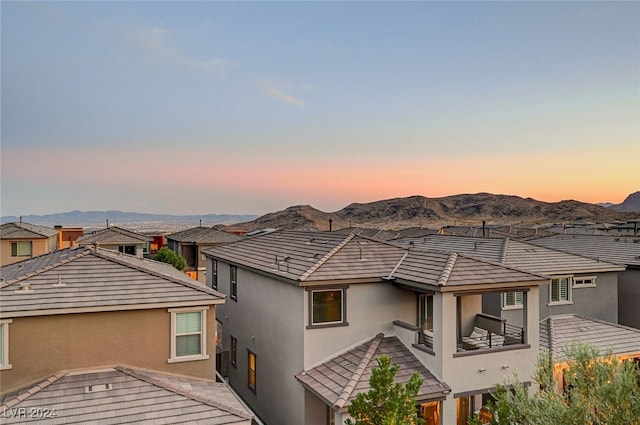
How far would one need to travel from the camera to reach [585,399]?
27.7 feet

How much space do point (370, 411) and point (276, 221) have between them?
12839cm

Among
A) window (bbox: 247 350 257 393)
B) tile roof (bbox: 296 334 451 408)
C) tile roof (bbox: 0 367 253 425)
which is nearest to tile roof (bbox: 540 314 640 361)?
tile roof (bbox: 296 334 451 408)

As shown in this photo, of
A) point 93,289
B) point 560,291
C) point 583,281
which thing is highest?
point 93,289

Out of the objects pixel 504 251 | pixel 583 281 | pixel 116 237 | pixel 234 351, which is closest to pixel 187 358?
pixel 234 351

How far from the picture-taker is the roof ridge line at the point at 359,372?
37.5 feet

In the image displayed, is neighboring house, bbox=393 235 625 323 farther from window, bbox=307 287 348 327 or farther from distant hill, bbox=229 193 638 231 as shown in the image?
distant hill, bbox=229 193 638 231

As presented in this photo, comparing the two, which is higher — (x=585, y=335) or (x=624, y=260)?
(x=624, y=260)

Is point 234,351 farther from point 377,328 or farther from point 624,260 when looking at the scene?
point 624,260

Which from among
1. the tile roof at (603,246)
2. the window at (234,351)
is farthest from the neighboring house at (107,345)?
the tile roof at (603,246)

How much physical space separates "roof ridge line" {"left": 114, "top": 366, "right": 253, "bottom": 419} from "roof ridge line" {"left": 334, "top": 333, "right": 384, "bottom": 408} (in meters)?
2.41

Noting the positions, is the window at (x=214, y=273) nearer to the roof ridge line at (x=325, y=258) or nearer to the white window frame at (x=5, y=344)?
the roof ridge line at (x=325, y=258)

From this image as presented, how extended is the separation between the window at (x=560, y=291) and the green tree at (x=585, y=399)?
35.8ft

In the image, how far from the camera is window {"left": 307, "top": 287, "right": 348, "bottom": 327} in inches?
550

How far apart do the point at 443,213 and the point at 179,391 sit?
486ft
